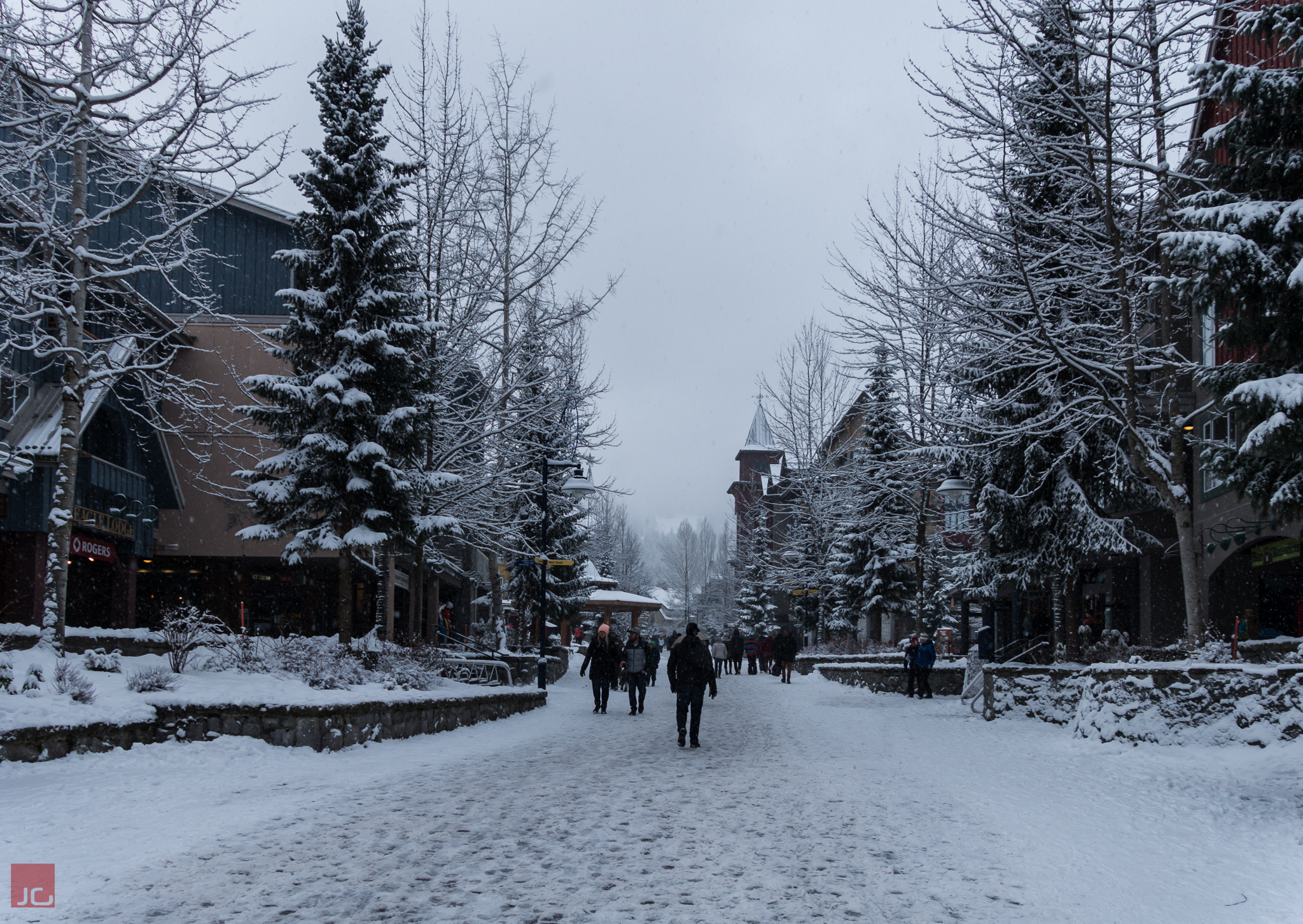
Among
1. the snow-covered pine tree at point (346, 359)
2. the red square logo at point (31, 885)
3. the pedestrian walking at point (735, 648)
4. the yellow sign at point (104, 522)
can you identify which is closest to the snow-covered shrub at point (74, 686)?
the red square logo at point (31, 885)

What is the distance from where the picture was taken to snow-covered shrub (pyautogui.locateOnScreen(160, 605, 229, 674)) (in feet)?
39.4

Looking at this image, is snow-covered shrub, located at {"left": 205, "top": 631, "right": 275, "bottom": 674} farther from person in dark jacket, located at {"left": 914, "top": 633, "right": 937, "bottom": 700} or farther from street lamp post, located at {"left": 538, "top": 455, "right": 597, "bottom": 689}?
person in dark jacket, located at {"left": 914, "top": 633, "right": 937, "bottom": 700}

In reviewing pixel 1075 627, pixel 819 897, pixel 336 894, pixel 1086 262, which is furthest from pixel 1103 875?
→ pixel 1075 627

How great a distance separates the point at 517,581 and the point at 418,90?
62.5ft

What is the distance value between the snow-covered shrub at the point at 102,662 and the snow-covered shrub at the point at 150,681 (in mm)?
529

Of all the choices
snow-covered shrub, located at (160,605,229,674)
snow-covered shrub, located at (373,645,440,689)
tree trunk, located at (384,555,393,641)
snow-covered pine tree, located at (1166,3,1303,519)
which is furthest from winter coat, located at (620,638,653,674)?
snow-covered pine tree, located at (1166,3,1303,519)

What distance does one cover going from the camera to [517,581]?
117 feet

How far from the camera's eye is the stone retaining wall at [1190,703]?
32.1 feet

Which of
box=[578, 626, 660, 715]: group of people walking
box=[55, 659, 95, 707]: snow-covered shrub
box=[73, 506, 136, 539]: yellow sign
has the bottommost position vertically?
box=[578, 626, 660, 715]: group of people walking

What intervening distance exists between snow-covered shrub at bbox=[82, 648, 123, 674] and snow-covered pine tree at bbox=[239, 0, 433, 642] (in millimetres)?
4316

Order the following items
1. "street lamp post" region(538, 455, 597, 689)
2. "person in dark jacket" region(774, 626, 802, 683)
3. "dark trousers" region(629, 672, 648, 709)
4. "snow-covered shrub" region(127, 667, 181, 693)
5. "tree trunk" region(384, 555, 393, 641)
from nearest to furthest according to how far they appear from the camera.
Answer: "snow-covered shrub" region(127, 667, 181, 693) < "tree trunk" region(384, 555, 393, 641) < "dark trousers" region(629, 672, 648, 709) < "street lamp post" region(538, 455, 597, 689) < "person in dark jacket" region(774, 626, 802, 683)

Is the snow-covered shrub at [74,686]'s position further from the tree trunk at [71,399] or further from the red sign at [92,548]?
the red sign at [92,548]

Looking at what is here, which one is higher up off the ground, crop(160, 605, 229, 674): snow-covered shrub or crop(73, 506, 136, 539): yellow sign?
crop(73, 506, 136, 539): yellow sign

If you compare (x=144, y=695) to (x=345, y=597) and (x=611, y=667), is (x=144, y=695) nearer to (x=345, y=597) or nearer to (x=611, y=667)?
(x=345, y=597)
